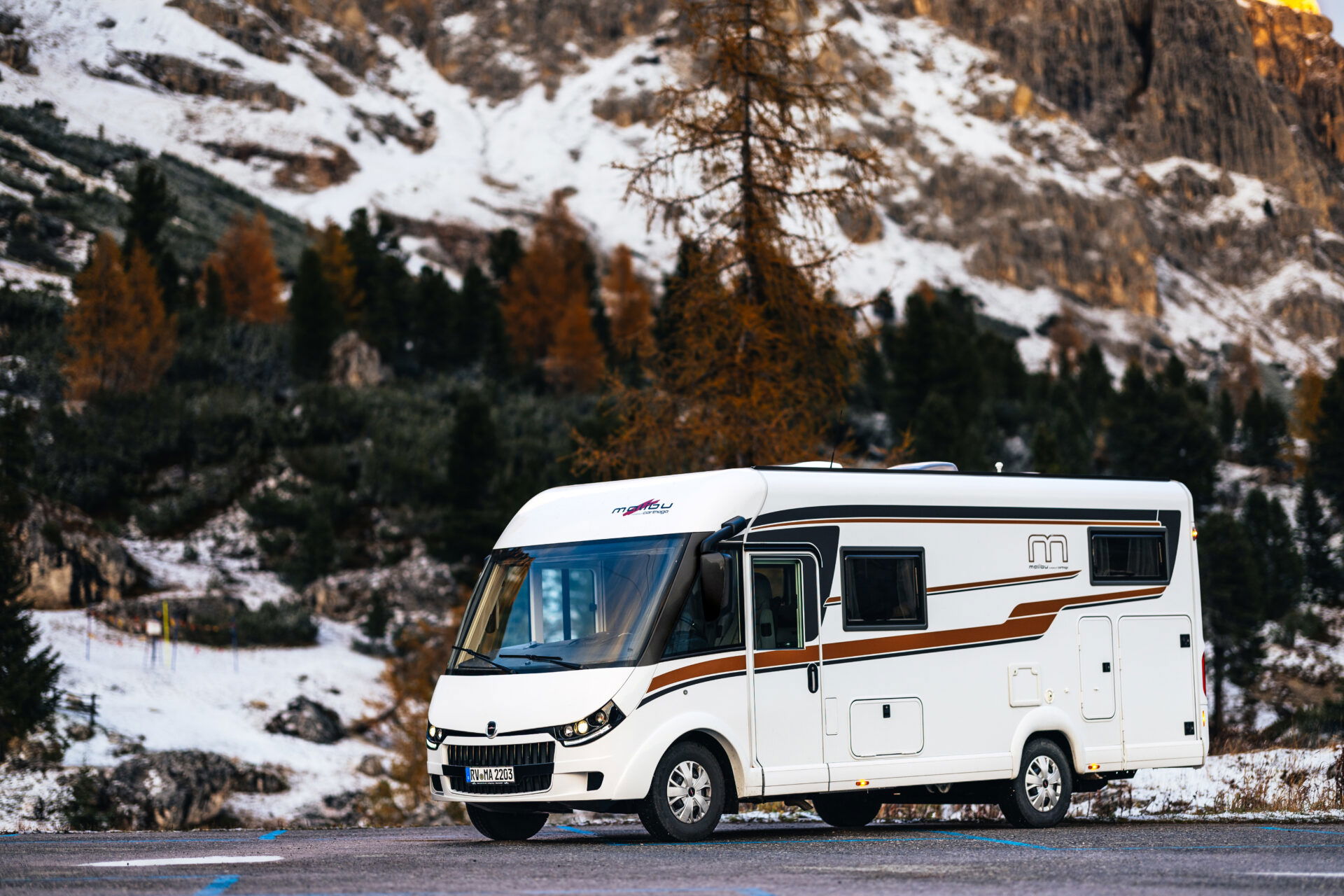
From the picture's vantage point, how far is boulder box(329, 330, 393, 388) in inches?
2667

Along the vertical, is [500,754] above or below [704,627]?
below

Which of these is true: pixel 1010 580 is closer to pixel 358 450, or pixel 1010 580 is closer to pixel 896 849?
pixel 896 849

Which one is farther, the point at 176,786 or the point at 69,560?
the point at 69,560

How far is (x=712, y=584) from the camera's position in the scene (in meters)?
11.3

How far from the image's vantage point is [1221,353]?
7584 inches

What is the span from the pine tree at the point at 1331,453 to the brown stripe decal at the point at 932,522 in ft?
185

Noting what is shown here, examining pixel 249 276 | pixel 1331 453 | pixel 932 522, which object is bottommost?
pixel 932 522

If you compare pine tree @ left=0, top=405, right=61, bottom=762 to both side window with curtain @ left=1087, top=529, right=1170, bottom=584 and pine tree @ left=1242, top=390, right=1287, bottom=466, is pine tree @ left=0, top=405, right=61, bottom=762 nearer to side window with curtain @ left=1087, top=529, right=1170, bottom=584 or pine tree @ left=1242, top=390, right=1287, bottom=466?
side window with curtain @ left=1087, top=529, right=1170, bottom=584

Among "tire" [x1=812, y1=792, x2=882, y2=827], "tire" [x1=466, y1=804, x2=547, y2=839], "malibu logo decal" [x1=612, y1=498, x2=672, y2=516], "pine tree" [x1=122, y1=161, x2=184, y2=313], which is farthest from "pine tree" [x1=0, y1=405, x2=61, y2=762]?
"pine tree" [x1=122, y1=161, x2=184, y2=313]

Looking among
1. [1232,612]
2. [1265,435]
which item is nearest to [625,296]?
[1265,435]

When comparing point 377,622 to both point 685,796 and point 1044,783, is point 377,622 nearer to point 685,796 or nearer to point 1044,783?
point 1044,783

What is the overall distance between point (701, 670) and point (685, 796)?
38.1 inches

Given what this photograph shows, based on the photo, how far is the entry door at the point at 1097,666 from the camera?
13914 millimetres

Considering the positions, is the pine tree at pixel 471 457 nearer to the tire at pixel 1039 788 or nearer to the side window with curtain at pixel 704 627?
the tire at pixel 1039 788
